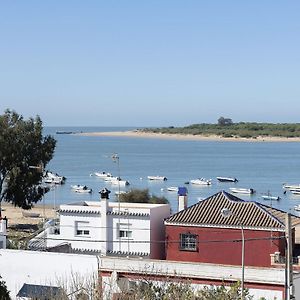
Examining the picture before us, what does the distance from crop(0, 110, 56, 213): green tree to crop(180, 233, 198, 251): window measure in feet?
89.3

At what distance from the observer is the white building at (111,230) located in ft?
114

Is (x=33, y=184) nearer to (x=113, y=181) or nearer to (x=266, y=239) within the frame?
(x=266, y=239)

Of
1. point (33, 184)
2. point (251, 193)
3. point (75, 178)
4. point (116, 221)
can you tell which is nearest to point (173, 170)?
point (75, 178)

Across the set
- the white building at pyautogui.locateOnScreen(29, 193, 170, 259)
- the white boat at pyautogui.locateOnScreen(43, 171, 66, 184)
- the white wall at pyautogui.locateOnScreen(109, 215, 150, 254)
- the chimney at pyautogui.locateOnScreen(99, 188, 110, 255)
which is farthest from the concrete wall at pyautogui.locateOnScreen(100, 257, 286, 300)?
the white boat at pyautogui.locateOnScreen(43, 171, 66, 184)

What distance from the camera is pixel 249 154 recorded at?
19500 cm

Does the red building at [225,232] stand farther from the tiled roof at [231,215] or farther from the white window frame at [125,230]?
the white window frame at [125,230]

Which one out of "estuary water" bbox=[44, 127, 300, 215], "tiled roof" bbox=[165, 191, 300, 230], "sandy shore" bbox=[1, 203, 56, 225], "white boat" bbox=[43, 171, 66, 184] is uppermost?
"tiled roof" bbox=[165, 191, 300, 230]

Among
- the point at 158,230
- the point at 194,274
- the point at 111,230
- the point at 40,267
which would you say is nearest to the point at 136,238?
the point at 158,230

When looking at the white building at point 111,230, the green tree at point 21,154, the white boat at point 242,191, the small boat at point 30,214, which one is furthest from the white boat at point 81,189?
the white building at point 111,230

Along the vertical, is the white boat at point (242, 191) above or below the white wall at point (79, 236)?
below

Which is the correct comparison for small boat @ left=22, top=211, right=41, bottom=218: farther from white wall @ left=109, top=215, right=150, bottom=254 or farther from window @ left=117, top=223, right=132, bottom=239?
white wall @ left=109, top=215, right=150, bottom=254

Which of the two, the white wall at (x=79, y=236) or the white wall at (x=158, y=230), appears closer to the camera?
the white wall at (x=158, y=230)

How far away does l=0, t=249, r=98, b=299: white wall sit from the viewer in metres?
30.1

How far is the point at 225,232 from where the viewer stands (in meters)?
32.3
